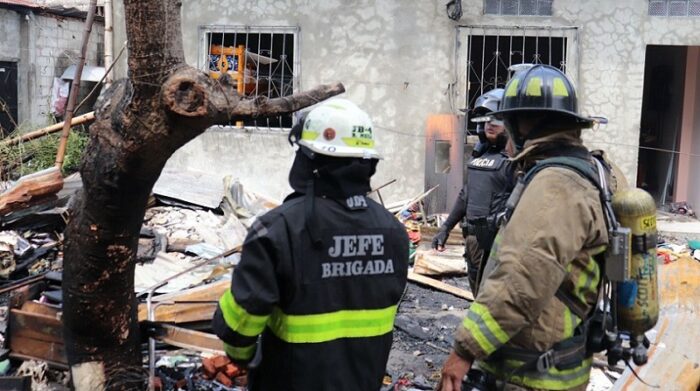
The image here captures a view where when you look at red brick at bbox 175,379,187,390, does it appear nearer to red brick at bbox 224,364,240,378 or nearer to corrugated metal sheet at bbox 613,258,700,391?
red brick at bbox 224,364,240,378

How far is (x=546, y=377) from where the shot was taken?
2.50 m

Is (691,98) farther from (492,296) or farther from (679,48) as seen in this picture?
(492,296)

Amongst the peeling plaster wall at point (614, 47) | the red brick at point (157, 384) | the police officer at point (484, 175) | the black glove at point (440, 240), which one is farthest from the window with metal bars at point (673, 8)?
the red brick at point (157, 384)

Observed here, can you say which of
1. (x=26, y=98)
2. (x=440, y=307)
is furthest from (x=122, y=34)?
(x=440, y=307)

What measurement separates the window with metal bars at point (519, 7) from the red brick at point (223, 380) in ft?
23.1

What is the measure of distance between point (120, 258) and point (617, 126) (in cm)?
792

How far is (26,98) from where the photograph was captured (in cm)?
1160

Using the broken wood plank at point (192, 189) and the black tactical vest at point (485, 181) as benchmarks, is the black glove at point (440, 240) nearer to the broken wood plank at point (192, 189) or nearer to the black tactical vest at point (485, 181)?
the black tactical vest at point (485, 181)

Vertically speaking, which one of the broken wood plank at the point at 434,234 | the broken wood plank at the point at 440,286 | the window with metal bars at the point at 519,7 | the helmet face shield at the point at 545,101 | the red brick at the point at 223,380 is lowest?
the broken wood plank at the point at 440,286

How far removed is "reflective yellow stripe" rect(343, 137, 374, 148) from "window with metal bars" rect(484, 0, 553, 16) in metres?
7.71

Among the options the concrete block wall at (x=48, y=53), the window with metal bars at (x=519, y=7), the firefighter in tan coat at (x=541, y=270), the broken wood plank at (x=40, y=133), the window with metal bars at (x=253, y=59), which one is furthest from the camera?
the concrete block wall at (x=48, y=53)

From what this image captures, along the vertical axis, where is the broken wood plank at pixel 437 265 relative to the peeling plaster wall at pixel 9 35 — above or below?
below

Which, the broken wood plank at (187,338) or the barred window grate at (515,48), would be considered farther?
the barred window grate at (515,48)

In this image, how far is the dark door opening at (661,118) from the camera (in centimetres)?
1177
